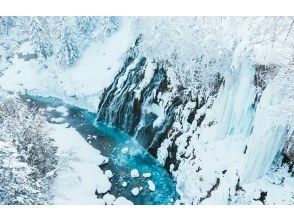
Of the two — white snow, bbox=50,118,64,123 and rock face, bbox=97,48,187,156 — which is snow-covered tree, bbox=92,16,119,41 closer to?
rock face, bbox=97,48,187,156

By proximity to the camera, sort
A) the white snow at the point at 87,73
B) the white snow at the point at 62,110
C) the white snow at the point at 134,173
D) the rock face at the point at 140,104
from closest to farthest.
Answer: the white snow at the point at 134,173
the white snow at the point at 62,110
the rock face at the point at 140,104
the white snow at the point at 87,73

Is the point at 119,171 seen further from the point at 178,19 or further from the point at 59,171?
the point at 178,19

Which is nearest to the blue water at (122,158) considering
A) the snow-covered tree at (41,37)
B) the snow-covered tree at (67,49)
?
the snow-covered tree at (41,37)

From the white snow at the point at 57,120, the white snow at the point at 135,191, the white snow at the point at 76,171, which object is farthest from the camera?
the white snow at the point at 135,191

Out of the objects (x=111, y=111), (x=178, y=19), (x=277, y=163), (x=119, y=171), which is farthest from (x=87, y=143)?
(x=277, y=163)

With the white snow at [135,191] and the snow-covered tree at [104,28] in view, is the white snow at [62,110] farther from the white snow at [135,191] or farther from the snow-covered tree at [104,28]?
the snow-covered tree at [104,28]
